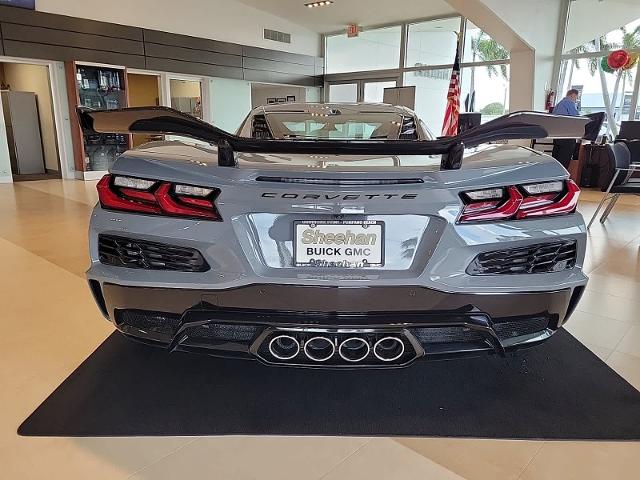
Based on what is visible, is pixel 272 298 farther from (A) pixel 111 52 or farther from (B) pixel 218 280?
(A) pixel 111 52

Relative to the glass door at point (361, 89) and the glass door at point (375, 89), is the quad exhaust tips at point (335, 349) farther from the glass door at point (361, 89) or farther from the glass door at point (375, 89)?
the glass door at point (375, 89)

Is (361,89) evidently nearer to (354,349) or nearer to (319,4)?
(319,4)

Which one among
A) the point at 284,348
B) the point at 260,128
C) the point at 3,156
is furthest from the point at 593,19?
the point at 3,156

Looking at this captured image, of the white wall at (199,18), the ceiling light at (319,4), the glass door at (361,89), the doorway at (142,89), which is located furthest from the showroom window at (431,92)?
the doorway at (142,89)

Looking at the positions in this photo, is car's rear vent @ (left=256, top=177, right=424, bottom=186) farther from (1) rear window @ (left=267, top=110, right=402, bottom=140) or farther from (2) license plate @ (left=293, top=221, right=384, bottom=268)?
(1) rear window @ (left=267, top=110, right=402, bottom=140)

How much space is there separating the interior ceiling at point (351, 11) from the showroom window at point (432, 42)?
0.32m

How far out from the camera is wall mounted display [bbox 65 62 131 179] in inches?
332

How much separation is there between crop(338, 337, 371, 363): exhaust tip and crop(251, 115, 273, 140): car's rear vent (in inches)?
49.4

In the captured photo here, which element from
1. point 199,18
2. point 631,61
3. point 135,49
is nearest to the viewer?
point 631,61

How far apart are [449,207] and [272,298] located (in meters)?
0.50

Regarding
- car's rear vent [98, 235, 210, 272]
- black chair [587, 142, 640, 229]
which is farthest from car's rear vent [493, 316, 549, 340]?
black chair [587, 142, 640, 229]

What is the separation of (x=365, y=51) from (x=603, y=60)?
19.8 feet

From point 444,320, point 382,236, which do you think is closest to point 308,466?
point 444,320

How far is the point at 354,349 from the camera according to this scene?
123 cm
